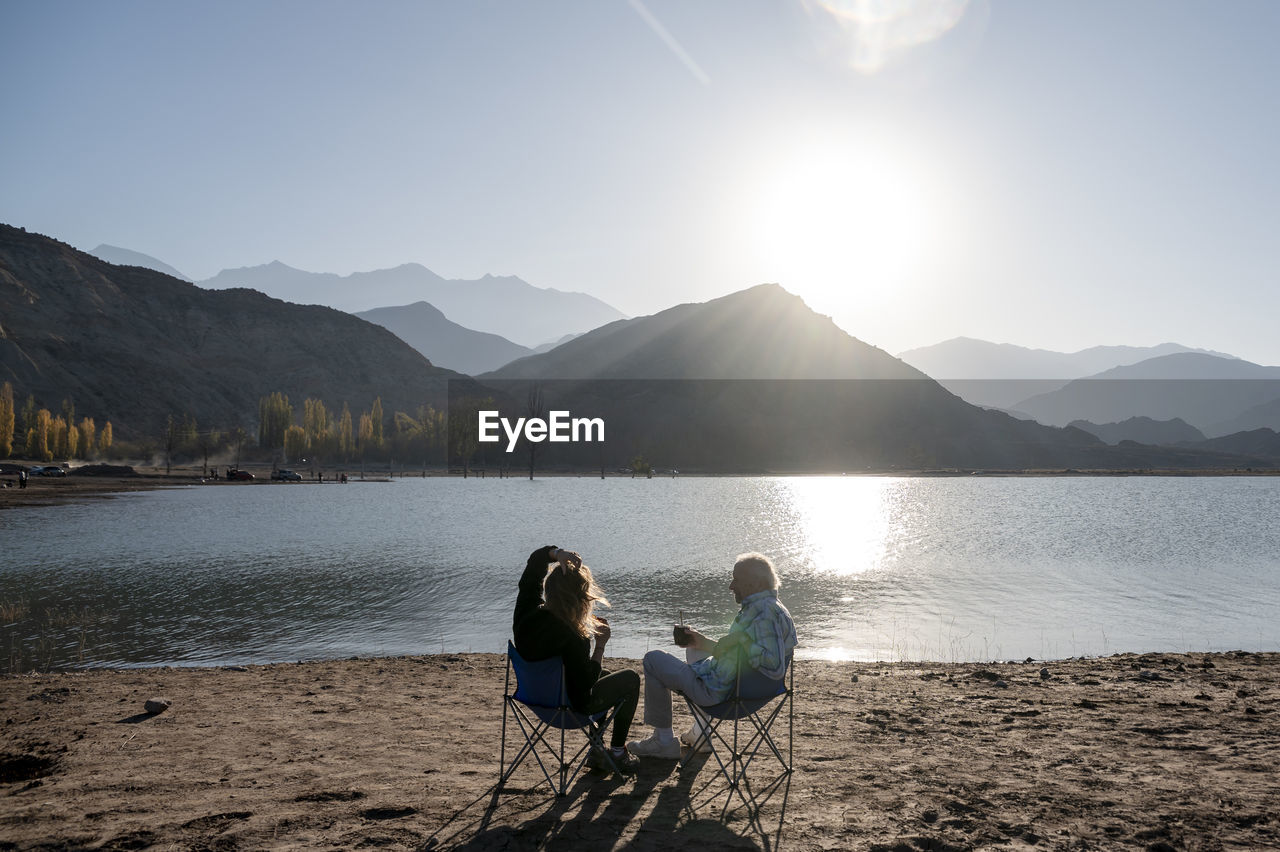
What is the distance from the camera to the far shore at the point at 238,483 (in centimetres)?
6544

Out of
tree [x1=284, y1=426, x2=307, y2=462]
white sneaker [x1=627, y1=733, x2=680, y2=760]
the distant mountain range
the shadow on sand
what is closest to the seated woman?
the shadow on sand

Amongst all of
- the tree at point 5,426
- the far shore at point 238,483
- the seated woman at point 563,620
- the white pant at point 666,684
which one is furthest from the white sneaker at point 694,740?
the tree at point 5,426

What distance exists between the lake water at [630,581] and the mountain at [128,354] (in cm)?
11249

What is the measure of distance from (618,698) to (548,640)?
970mm

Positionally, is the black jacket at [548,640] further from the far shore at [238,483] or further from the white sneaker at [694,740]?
the far shore at [238,483]

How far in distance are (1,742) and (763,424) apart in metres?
178

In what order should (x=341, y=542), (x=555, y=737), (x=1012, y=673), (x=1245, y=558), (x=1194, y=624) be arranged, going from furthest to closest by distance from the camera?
(x=341, y=542) < (x=1245, y=558) < (x=1194, y=624) < (x=1012, y=673) < (x=555, y=737)

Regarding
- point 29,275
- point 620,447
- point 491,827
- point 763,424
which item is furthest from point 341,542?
point 29,275

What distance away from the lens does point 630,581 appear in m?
24.2

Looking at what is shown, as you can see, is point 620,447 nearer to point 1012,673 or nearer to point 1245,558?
point 1245,558

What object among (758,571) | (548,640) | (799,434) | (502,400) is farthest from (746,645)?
(502,400)

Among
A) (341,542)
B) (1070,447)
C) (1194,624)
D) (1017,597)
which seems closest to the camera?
(1194,624)

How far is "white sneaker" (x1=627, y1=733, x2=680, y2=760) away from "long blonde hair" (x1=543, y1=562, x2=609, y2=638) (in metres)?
1.54

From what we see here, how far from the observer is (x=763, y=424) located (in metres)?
182
